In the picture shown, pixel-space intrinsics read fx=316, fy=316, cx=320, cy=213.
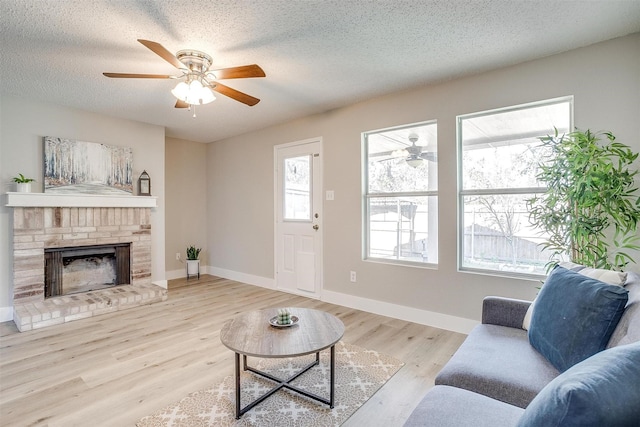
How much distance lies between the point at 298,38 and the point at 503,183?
7.17 feet

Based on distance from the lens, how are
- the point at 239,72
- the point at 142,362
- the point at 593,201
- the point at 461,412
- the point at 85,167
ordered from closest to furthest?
the point at 461,412
the point at 593,201
the point at 239,72
the point at 142,362
the point at 85,167

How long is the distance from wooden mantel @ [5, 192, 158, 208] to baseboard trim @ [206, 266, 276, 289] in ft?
5.50

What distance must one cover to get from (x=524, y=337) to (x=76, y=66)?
13.0 feet

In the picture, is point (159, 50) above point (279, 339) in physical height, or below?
above

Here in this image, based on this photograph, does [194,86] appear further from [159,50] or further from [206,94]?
[159,50]

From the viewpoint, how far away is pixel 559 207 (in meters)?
2.54

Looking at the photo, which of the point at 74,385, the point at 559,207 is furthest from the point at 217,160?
the point at 559,207

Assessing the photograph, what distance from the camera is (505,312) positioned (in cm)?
196

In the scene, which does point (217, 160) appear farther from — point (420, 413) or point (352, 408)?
point (420, 413)

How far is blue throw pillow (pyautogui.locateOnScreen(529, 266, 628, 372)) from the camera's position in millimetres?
1282

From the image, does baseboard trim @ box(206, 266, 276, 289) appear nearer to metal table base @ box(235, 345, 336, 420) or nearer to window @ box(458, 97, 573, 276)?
metal table base @ box(235, 345, 336, 420)

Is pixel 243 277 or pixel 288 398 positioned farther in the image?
pixel 243 277

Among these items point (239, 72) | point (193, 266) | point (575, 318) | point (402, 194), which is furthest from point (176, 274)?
point (575, 318)

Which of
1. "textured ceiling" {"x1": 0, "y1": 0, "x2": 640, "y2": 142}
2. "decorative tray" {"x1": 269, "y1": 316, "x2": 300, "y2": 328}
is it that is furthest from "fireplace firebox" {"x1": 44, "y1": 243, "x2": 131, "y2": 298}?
"decorative tray" {"x1": 269, "y1": 316, "x2": 300, "y2": 328}
